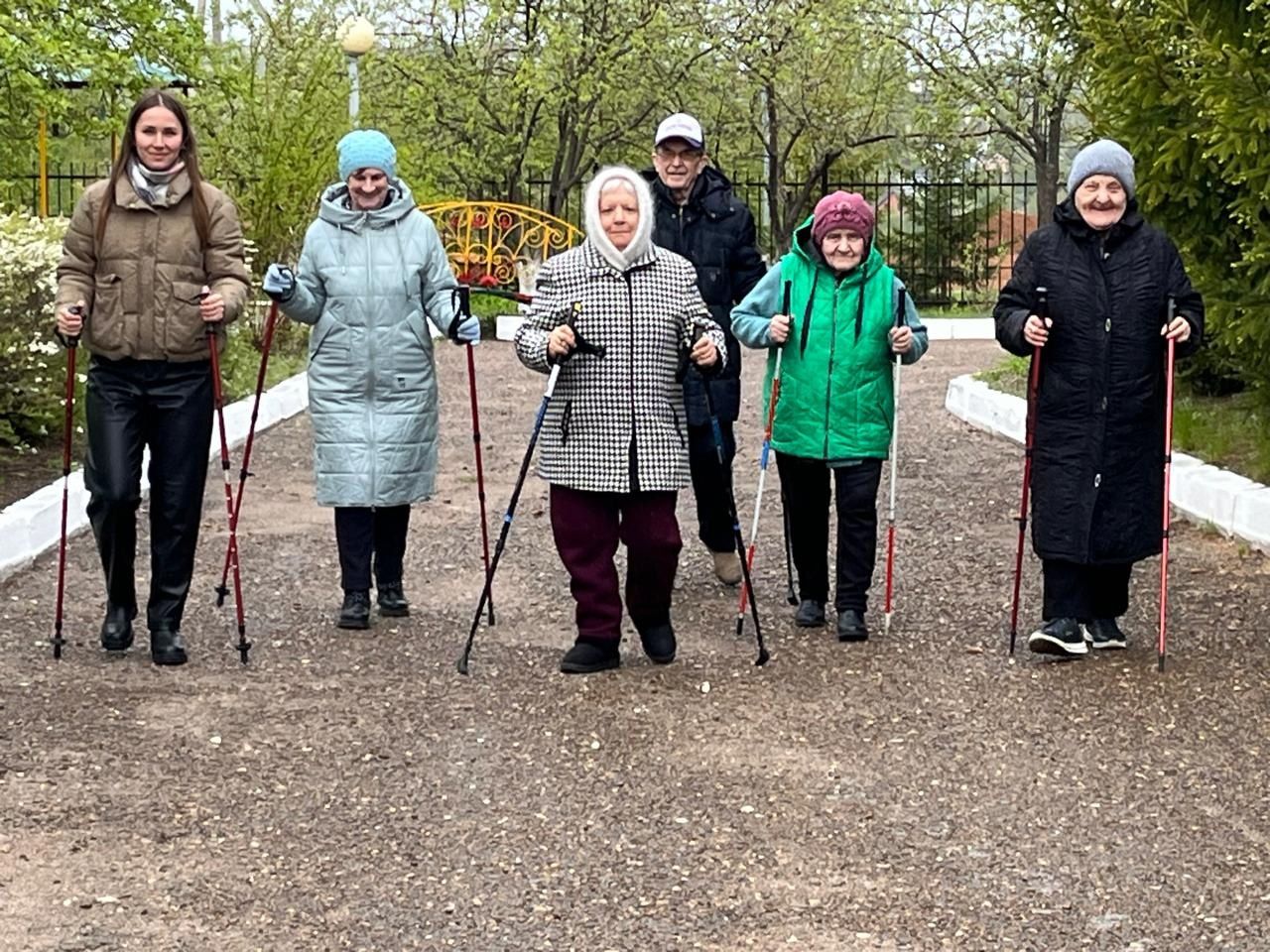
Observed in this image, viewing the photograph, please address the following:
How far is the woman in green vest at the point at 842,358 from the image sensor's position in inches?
302

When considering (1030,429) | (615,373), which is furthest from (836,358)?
(615,373)

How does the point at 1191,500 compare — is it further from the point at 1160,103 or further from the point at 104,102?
the point at 104,102

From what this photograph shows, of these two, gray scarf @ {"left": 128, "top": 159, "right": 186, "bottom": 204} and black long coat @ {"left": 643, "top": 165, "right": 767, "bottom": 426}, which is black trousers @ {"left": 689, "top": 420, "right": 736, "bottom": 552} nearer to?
black long coat @ {"left": 643, "top": 165, "right": 767, "bottom": 426}

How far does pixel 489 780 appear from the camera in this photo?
19.5 ft

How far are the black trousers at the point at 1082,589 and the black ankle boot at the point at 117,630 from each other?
313 cm

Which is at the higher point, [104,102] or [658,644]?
[104,102]

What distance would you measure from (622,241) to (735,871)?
2.62 meters

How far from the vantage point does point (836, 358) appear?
303 inches

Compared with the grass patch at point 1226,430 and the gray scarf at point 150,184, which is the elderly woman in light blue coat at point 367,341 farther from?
the grass patch at point 1226,430

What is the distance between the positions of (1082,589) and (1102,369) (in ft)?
2.45

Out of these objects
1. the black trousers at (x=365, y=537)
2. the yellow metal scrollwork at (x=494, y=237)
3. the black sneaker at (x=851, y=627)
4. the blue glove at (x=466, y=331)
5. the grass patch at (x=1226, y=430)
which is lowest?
the black sneaker at (x=851, y=627)

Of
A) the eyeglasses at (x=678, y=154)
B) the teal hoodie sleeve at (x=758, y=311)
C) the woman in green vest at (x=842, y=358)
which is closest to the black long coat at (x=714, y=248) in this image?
the eyeglasses at (x=678, y=154)

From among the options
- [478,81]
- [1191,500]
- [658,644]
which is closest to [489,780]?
[658,644]

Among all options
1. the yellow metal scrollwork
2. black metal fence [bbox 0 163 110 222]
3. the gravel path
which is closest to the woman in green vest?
the gravel path
